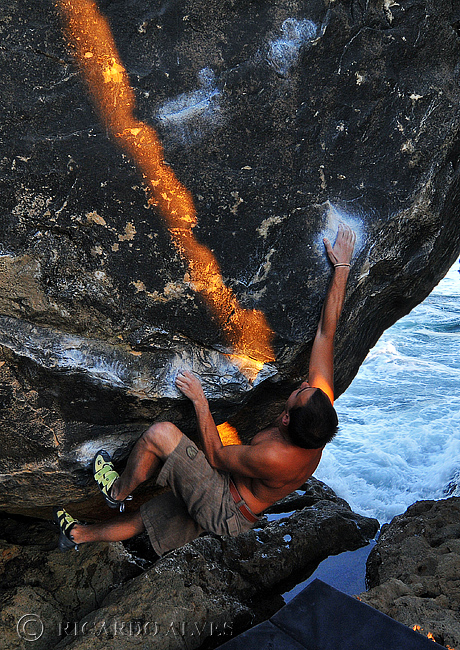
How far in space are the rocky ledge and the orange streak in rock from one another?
5.18 ft

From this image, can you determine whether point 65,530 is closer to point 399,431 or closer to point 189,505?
point 189,505

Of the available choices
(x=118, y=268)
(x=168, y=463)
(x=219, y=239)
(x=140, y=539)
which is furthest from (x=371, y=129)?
(x=140, y=539)

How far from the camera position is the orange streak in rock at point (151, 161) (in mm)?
2379

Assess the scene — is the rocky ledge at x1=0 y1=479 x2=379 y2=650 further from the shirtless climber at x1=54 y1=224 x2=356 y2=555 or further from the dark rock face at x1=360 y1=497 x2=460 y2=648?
the dark rock face at x1=360 y1=497 x2=460 y2=648

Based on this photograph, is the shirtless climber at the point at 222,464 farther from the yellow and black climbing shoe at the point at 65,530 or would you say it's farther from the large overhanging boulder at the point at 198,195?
the large overhanging boulder at the point at 198,195

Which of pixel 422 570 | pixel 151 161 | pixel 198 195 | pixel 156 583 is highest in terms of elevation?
pixel 151 161

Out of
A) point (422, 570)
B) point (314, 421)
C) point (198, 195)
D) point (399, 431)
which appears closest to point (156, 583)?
point (314, 421)

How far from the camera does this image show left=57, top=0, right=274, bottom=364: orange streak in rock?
93.7 inches

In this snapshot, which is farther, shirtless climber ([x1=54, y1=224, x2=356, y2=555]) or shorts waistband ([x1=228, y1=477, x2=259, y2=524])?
shorts waistband ([x1=228, y1=477, x2=259, y2=524])

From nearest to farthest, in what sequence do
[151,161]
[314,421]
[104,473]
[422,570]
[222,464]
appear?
1. [151,161]
2. [314,421]
3. [104,473]
4. [222,464]
5. [422,570]

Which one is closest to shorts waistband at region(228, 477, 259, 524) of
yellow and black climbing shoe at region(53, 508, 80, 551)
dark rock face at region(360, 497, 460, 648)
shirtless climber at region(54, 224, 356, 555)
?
shirtless climber at region(54, 224, 356, 555)

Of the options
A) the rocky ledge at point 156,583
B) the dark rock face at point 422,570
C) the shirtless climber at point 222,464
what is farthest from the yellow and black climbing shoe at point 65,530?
the dark rock face at point 422,570

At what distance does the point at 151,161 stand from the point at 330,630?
2.31m

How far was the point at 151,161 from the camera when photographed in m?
2.58
